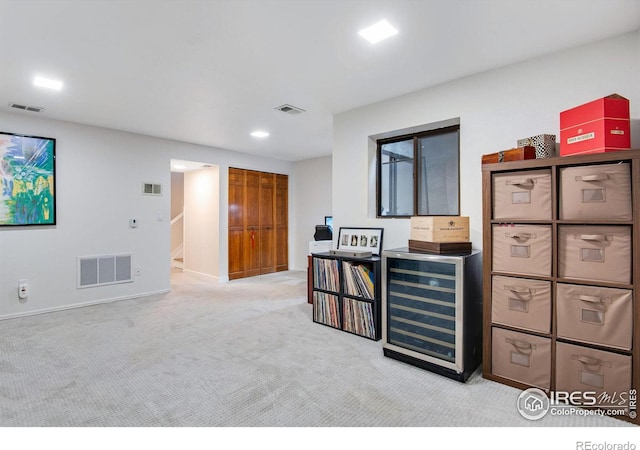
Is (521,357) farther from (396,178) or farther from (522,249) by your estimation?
(396,178)

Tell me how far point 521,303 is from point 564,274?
1.05 ft

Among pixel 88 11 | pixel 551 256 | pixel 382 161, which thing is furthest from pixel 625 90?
pixel 88 11

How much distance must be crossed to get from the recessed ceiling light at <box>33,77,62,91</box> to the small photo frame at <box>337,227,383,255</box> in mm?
3114

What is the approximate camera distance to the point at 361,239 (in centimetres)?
357

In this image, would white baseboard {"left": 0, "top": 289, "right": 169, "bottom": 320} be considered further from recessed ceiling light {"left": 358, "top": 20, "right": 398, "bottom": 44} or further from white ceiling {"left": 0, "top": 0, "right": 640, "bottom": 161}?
recessed ceiling light {"left": 358, "top": 20, "right": 398, "bottom": 44}

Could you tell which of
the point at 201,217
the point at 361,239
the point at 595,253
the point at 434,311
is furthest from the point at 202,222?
the point at 595,253

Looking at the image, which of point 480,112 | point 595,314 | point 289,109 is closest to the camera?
point 595,314

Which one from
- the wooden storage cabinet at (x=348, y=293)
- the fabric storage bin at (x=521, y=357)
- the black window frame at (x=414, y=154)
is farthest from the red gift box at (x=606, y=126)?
the wooden storage cabinet at (x=348, y=293)

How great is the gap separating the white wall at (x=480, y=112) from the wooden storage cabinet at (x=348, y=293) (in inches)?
18.3
